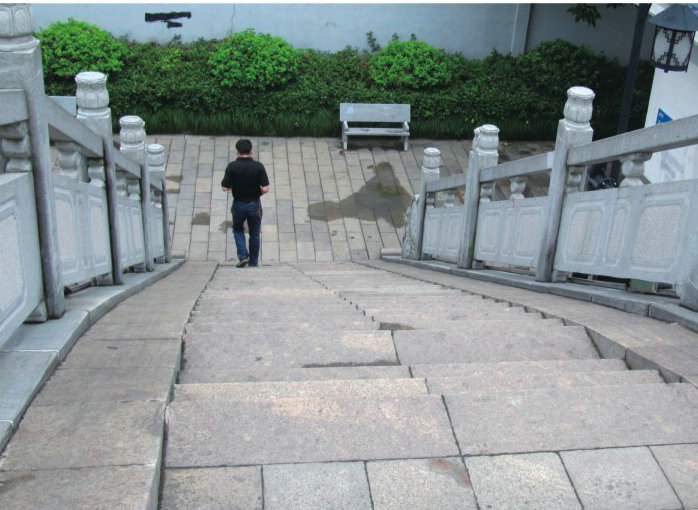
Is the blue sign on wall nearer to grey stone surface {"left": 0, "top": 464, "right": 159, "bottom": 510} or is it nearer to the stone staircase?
the stone staircase

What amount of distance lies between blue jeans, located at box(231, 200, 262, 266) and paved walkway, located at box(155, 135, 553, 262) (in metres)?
1.31

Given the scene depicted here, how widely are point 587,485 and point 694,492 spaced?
1.07 feet

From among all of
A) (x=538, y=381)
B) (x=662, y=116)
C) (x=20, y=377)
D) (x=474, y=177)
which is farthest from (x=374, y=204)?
(x=20, y=377)

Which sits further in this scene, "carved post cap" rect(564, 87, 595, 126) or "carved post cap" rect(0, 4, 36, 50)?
"carved post cap" rect(564, 87, 595, 126)

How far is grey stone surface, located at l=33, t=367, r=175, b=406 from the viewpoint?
2.55 meters

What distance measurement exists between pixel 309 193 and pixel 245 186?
3877 mm

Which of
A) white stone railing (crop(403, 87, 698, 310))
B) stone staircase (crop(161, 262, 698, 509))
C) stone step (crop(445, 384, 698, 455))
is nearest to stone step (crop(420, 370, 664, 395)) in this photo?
stone staircase (crop(161, 262, 698, 509))

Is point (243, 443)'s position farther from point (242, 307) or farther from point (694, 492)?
point (242, 307)

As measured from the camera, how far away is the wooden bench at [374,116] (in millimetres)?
13203

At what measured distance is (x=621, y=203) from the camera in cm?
458

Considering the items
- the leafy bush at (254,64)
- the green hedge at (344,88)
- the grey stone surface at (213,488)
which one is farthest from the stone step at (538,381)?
the leafy bush at (254,64)

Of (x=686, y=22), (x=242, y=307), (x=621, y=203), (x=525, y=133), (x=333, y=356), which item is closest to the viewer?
(x=333, y=356)

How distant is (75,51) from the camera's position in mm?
13000

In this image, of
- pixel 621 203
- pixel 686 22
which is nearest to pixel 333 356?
pixel 621 203
